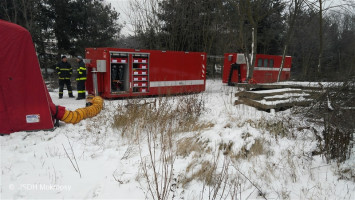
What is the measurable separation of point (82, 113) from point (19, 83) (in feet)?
5.37

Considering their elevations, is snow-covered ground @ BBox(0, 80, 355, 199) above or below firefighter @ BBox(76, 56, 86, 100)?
below

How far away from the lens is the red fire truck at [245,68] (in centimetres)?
1442

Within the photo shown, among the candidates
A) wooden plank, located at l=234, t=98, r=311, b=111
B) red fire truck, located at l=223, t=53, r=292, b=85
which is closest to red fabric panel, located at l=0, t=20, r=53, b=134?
wooden plank, located at l=234, t=98, r=311, b=111

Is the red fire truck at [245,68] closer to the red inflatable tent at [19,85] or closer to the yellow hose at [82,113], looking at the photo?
the yellow hose at [82,113]

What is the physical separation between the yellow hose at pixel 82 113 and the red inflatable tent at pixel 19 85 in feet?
1.90

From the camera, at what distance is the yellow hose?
558cm

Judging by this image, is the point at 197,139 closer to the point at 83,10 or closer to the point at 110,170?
the point at 110,170

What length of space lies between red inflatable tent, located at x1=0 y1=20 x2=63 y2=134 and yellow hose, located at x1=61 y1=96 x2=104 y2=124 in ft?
1.90

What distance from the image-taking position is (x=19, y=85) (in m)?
4.67

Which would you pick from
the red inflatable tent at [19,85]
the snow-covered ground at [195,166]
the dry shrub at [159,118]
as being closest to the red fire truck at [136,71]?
the dry shrub at [159,118]

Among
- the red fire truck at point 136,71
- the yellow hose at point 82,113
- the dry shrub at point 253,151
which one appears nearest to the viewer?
the dry shrub at point 253,151

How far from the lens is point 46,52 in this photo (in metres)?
18.8

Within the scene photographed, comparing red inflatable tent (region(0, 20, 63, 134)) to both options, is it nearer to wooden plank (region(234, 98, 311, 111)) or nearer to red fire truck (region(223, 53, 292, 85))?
wooden plank (region(234, 98, 311, 111))

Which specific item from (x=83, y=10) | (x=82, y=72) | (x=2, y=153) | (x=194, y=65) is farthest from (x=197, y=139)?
(x=83, y=10)
